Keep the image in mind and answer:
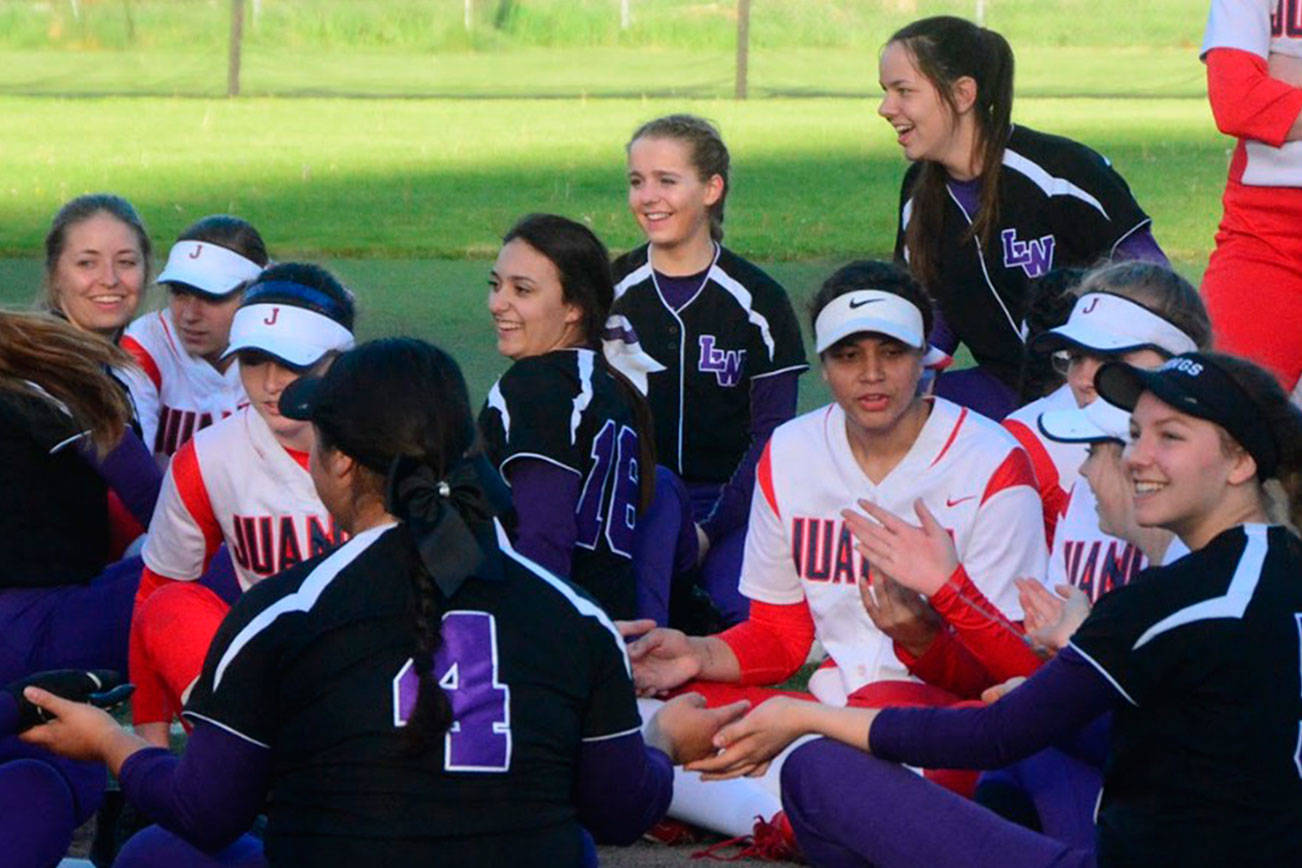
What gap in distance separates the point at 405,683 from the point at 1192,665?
1078mm

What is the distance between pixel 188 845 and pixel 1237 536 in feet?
5.52

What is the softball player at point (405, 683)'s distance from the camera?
9.35 ft

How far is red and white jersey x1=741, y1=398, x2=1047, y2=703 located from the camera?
430cm

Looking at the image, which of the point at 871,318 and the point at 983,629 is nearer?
the point at 983,629

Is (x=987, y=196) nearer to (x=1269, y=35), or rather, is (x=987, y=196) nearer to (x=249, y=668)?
(x=1269, y=35)

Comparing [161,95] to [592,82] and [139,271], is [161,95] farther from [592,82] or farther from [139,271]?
[139,271]

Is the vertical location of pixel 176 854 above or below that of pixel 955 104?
below

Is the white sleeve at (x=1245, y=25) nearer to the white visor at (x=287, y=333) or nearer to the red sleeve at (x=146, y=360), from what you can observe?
the white visor at (x=287, y=333)

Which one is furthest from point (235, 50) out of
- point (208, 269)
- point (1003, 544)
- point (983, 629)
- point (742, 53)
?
point (983, 629)

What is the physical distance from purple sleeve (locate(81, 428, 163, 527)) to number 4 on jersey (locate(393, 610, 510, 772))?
1925 mm

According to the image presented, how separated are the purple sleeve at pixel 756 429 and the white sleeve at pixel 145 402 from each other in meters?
1.48

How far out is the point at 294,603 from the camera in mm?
2865

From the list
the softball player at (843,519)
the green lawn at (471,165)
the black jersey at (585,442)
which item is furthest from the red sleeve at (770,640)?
the green lawn at (471,165)

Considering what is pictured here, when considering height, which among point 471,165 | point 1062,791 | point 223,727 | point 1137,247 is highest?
point 471,165
